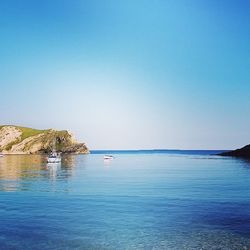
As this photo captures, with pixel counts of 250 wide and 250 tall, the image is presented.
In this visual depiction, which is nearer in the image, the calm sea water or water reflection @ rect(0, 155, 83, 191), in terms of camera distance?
the calm sea water

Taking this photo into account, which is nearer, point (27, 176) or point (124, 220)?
point (124, 220)

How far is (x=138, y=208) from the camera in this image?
4119cm

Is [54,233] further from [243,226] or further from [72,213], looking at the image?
[243,226]

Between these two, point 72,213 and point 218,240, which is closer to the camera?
point 218,240

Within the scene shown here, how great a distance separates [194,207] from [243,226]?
10263 mm

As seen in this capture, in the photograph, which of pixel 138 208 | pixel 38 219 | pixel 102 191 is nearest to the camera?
pixel 38 219

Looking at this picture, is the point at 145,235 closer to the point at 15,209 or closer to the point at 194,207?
the point at 194,207

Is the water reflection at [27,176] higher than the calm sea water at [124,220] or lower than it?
higher

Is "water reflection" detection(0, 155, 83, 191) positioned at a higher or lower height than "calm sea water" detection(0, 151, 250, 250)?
higher

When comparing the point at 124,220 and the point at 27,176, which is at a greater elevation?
the point at 27,176

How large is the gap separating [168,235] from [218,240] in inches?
151

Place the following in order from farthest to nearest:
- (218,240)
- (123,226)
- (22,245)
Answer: (123,226), (218,240), (22,245)

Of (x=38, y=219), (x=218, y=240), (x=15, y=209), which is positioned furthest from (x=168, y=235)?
(x=15, y=209)

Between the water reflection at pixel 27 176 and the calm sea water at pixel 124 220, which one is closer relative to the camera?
the calm sea water at pixel 124 220
